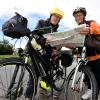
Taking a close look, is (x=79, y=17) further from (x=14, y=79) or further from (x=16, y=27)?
(x=14, y=79)

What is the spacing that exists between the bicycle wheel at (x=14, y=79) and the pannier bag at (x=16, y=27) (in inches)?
13.9

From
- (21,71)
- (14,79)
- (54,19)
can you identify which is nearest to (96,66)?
(54,19)

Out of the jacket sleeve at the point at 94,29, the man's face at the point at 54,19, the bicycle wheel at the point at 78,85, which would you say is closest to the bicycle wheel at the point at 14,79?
the bicycle wheel at the point at 78,85

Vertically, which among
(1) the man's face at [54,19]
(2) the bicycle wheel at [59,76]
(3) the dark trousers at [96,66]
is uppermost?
(1) the man's face at [54,19]

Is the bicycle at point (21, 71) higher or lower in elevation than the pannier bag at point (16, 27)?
lower

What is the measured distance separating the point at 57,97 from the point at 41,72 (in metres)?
1.15

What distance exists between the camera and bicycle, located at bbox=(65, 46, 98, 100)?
279 inches

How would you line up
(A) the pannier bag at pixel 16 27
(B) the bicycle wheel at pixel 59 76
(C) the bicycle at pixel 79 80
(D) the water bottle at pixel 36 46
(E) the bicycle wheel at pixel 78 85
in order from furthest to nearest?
(B) the bicycle wheel at pixel 59 76, (D) the water bottle at pixel 36 46, (C) the bicycle at pixel 79 80, (E) the bicycle wheel at pixel 78 85, (A) the pannier bag at pixel 16 27

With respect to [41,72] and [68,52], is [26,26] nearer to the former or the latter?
[41,72]

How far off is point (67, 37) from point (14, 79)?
0.99 m

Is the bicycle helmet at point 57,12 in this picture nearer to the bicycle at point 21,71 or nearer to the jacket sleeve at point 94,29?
the bicycle at point 21,71

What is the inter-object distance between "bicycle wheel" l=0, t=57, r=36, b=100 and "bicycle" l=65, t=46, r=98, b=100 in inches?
21.7

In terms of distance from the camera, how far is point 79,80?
23.7 ft

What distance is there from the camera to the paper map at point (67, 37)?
6.98 meters
